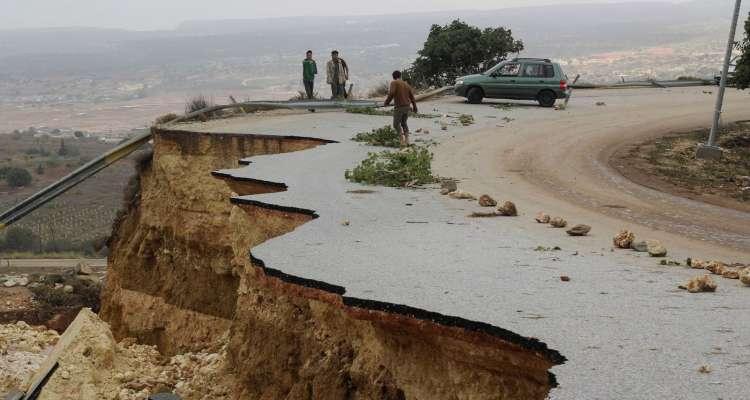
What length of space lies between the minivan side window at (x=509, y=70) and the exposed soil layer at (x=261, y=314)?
38.2ft

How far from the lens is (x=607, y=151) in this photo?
20.6m

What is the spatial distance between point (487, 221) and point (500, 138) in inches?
398

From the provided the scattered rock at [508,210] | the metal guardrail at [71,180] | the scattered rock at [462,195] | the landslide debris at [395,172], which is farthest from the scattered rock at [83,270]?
the scattered rock at [508,210]

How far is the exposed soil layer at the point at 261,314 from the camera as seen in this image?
723cm

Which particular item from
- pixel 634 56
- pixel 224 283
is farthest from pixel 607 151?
pixel 634 56

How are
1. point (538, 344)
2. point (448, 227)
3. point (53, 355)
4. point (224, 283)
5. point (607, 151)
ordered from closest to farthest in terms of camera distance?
point (538, 344) → point (448, 227) → point (53, 355) → point (224, 283) → point (607, 151)

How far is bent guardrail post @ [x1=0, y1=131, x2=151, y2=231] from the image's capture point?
20703 millimetres

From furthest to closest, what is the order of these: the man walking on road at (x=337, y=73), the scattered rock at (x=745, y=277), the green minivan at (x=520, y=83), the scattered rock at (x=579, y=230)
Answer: the green minivan at (x=520, y=83), the man walking on road at (x=337, y=73), the scattered rock at (x=579, y=230), the scattered rock at (x=745, y=277)

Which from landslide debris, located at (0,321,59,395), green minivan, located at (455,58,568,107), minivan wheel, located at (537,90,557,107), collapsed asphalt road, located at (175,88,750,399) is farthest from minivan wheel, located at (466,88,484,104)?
landslide debris, located at (0,321,59,395)

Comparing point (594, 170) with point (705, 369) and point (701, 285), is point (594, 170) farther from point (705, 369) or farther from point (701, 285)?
point (705, 369)

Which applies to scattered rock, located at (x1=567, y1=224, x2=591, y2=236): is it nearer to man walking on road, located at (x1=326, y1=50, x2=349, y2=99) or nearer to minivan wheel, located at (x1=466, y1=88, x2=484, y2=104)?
man walking on road, located at (x1=326, y1=50, x2=349, y2=99)

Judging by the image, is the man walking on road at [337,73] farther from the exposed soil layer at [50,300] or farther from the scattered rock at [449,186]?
the scattered rock at [449,186]

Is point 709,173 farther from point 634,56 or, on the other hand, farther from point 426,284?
point 634,56

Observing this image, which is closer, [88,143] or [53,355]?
[53,355]
